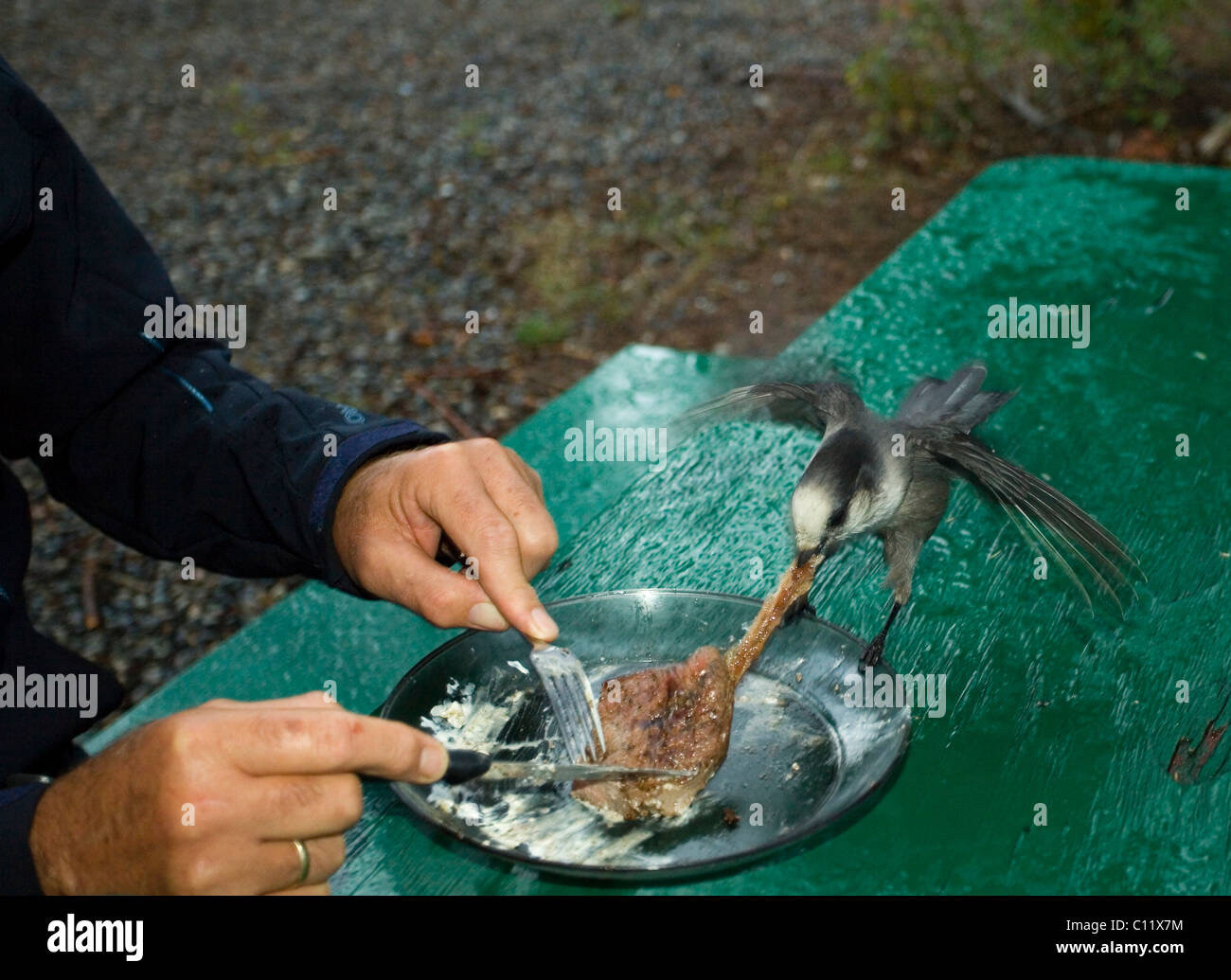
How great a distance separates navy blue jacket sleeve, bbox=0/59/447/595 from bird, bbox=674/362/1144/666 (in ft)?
1.89

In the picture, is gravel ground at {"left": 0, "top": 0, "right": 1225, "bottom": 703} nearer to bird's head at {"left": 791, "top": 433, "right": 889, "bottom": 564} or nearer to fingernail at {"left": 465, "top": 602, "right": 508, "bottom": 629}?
fingernail at {"left": 465, "top": 602, "right": 508, "bottom": 629}

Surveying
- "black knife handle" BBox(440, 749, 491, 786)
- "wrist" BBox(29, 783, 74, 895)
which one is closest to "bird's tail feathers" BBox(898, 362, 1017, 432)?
"black knife handle" BBox(440, 749, 491, 786)

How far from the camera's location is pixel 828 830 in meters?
1.35

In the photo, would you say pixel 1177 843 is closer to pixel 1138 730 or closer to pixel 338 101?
pixel 1138 730

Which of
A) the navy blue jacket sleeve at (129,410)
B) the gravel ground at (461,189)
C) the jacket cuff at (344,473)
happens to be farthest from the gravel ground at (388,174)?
the jacket cuff at (344,473)

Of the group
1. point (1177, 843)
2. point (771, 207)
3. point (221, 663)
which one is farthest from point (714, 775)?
point (771, 207)

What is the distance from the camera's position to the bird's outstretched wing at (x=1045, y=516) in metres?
1.69

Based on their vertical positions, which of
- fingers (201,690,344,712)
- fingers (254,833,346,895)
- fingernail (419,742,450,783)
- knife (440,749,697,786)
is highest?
fingers (201,690,344,712)

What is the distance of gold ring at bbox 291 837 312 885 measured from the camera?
1.19 m

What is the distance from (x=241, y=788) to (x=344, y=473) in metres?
0.73

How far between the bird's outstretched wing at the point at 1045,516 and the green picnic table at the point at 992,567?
4 cm

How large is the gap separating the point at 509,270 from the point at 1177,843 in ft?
16.0

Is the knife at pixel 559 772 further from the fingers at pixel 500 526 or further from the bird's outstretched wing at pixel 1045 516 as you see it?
the bird's outstretched wing at pixel 1045 516

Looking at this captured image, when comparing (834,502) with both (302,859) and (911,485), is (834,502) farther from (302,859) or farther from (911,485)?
(302,859)
